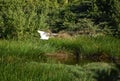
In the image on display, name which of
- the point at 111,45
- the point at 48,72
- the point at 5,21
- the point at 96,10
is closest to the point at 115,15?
the point at 96,10

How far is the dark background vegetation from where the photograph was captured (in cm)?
1452

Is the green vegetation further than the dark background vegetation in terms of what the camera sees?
No

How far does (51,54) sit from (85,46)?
141 cm

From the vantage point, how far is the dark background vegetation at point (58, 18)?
14.5 metres

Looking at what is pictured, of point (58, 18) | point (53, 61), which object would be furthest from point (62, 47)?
point (58, 18)

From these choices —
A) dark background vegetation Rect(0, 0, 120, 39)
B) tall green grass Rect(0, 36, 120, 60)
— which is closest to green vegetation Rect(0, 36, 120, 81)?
tall green grass Rect(0, 36, 120, 60)

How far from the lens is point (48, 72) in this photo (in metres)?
8.58

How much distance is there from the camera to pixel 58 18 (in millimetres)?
21484

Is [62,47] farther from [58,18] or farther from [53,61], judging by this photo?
[58,18]

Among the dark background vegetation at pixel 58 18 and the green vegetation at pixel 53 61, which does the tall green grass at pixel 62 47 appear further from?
the dark background vegetation at pixel 58 18

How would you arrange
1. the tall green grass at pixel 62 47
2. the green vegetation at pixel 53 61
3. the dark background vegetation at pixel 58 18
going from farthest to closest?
the dark background vegetation at pixel 58 18 → the tall green grass at pixel 62 47 → the green vegetation at pixel 53 61

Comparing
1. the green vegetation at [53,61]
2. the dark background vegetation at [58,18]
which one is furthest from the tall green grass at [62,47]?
the dark background vegetation at [58,18]

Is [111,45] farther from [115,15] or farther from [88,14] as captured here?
[88,14]

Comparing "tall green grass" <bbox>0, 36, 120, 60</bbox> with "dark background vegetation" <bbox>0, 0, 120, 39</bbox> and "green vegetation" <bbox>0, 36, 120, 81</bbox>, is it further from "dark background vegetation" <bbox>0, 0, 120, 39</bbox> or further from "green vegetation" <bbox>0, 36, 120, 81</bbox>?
"dark background vegetation" <bbox>0, 0, 120, 39</bbox>
